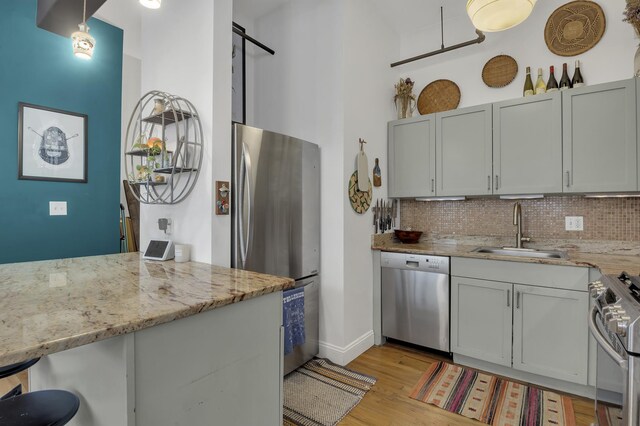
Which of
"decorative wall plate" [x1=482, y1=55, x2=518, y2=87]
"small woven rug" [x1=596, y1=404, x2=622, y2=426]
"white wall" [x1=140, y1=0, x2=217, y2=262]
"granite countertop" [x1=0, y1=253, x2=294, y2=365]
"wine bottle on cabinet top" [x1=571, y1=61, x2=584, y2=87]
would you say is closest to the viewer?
"granite countertop" [x1=0, y1=253, x2=294, y2=365]

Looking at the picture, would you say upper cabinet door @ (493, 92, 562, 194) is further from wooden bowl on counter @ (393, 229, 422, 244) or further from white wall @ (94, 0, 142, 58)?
white wall @ (94, 0, 142, 58)

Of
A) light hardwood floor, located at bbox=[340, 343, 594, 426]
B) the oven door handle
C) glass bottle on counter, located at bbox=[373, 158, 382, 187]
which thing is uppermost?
glass bottle on counter, located at bbox=[373, 158, 382, 187]

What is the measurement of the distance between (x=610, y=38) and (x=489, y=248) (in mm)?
1867

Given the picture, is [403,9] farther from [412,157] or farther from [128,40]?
[128,40]

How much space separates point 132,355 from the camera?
0.87m

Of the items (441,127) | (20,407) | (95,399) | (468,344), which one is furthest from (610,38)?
(20,407)

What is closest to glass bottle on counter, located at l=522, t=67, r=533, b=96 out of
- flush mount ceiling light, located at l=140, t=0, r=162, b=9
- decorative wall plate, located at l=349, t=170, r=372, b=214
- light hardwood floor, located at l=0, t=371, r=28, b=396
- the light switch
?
decorative wall plate, located at l=349, t=170, r=372, b=214

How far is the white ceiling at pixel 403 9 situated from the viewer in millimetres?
2797

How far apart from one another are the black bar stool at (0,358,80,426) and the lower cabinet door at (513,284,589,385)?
2.54 meters

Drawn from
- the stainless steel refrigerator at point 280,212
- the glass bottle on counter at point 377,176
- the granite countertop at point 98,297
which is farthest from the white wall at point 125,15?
the glass bottle on counter at point 377,176

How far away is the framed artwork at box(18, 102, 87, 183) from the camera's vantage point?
8.29 ft

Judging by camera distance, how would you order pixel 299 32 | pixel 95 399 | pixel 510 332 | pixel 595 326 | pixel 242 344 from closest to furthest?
pixel 95 399 → pixel 242 344 → pixel 595 326 → pixel 510 332 → pixel 299 32

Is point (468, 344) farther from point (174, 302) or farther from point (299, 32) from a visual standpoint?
point (299, 32)

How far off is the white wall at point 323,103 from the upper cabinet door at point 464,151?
1005mm
